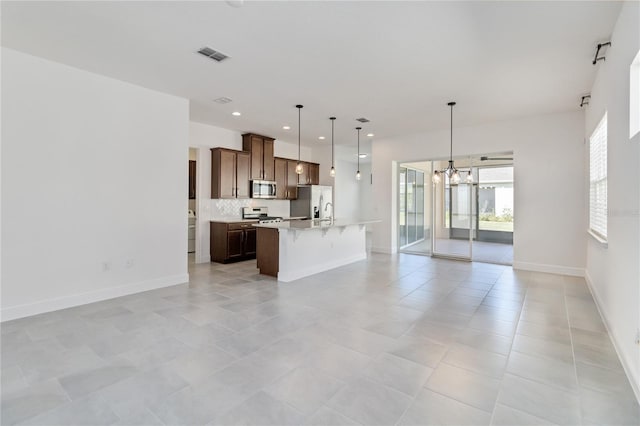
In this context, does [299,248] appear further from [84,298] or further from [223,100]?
[84,298]

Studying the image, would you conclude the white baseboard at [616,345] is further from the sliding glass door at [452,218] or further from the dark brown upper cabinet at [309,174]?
the dark brown upper cabinet at [309,174]

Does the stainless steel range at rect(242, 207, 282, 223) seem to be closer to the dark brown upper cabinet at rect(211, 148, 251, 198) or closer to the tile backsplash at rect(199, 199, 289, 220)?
the tile backsplash at rect(199, 199, 289, 220)

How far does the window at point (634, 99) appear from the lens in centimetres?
236

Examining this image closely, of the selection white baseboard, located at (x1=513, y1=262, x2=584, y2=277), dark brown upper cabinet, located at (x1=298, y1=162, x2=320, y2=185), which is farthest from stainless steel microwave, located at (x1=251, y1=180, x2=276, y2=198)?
white baseboard, located at (x1=513, y1=262, x2=584, y2=277)

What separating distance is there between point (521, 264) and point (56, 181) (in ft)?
24.4

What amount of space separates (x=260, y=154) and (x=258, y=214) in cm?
143

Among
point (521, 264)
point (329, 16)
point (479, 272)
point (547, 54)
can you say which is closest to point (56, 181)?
point (329, 16)

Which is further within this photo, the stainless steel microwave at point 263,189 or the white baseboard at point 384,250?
→ the white baseboard at point 384,250

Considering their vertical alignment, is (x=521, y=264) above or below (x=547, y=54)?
Answer: below

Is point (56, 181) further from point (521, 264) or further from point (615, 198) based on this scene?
point (521, 264)

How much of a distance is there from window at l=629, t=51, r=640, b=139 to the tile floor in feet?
6.09

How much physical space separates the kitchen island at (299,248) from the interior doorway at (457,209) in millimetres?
2474

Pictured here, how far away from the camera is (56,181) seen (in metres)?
3.74

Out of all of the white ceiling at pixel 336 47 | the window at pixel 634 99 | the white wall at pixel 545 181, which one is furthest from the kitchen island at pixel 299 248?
the window at pixel 634 99
